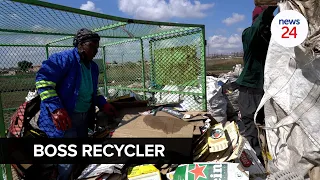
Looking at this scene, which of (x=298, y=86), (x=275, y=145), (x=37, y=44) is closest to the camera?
(x=298, y=86)

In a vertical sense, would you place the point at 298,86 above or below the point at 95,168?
above

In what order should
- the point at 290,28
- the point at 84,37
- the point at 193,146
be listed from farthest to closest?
the point at 193,146 → the point at 84,37 → the point at 290,28

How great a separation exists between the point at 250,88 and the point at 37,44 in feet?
14.4

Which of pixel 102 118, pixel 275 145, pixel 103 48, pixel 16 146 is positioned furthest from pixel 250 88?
pixel 103 48

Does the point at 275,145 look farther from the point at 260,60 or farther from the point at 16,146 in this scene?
the point at 16,146

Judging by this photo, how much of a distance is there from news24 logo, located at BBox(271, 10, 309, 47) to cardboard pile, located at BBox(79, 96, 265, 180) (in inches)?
41.9

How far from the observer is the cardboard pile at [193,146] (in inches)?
87.4

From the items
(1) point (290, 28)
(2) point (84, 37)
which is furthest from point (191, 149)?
(2) point (84, 37)

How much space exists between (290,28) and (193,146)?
1467 millimetres

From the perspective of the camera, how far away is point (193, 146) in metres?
2.62

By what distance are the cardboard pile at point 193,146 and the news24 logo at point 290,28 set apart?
3.49 feet

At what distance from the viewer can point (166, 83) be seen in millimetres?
4328
